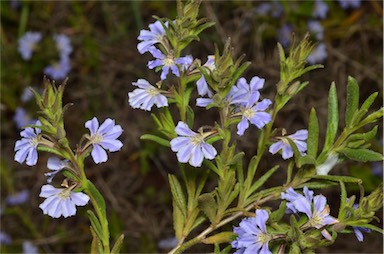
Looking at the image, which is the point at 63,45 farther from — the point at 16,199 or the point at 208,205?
the point at 208,205

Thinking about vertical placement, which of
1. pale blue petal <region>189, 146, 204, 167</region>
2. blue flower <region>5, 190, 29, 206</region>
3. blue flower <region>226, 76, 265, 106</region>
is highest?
blue flower <region>226, 76, 265, 106</region>

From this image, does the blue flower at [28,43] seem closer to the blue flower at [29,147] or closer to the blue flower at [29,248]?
the blue flower at [29,248]

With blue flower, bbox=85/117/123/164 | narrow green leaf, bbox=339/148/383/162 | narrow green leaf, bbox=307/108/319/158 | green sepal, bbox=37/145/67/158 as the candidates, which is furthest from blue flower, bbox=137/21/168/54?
narrow green leaf, bbox=339/148/383/162

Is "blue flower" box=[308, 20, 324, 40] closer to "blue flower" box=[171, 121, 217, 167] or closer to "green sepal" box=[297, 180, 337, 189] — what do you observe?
"green sepal" box=[297, 180, 337, 189]

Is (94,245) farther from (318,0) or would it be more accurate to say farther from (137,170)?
(318,0)

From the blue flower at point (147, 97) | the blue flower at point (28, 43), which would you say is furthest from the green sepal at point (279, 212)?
the blue flower at point (28, 43)
